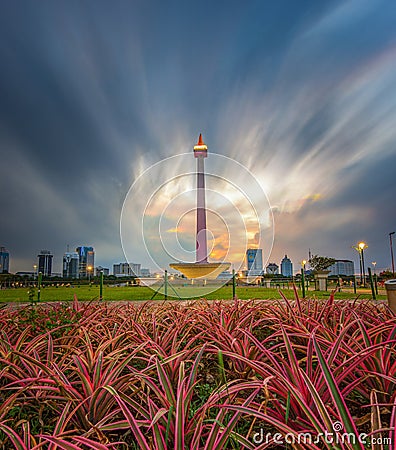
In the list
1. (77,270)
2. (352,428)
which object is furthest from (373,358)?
(77,270)

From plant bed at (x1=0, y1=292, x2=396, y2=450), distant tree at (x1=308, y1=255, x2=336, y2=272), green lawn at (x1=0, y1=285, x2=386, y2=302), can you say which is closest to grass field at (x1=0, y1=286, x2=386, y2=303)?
green lawn at (x1=0, y1=285, x2=386, y2=302)

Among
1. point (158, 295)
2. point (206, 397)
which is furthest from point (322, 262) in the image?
point (206, 397)

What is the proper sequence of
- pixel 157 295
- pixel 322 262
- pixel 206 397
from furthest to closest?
pixel 322 262
pixel 157 295
pixel 206 397

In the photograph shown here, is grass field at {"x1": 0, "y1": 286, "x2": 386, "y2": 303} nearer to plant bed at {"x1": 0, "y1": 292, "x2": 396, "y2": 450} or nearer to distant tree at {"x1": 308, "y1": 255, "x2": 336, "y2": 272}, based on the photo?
plant bed at {"x1": 0, "y1": 292, "x2": 396, "y2": 450}

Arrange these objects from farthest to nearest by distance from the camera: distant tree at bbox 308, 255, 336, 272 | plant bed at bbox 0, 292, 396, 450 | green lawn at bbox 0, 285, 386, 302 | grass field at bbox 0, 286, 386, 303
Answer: distant tree at bbox 308, 255, 336, 272
green lawn at bbox 0, 285, 386, 302
grass field at bbox 0, 286, 386, 303
plant bed at bbox 0, 292, 396, 450

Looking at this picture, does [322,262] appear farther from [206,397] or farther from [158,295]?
[206,397]

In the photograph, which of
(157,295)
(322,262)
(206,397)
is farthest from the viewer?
(322,262)

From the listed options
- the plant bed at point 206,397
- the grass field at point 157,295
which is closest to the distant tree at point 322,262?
the grass field at point 157,295

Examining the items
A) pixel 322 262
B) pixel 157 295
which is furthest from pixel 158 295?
pixel 322 262

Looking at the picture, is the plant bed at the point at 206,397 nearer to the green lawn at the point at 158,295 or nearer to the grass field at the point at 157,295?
the grass field at the point at 157,295

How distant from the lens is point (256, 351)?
2207 millimetres

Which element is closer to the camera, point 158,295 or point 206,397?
point 206,397

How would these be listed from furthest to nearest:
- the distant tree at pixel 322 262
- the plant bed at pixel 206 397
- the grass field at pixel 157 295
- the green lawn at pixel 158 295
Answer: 1. the distant tree at pixel 322 262
2. the green lawn at pixel 158 295
3. the grass field at pixel 157 295
4. the plant bed at pixel 206 397

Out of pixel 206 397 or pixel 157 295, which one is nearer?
pixel 206 397
